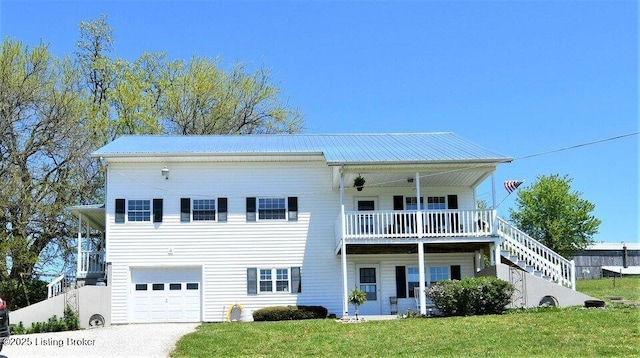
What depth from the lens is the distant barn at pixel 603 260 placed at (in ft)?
169

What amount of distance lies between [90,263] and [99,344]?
34.3 ft

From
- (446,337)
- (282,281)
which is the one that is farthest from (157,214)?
(446,337)

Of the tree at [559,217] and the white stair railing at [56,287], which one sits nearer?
the white stair railing at [56,287]

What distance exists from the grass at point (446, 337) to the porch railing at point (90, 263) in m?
7.85

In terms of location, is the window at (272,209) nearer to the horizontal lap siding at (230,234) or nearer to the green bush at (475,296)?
the horizontal lap siding at (230,234)

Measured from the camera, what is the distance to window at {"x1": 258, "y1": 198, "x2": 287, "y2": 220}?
30.0 m

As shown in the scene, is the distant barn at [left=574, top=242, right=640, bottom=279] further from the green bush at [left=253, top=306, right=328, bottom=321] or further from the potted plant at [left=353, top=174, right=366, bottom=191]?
the green bush at [left=253, top=306, right=328, bottom=321]

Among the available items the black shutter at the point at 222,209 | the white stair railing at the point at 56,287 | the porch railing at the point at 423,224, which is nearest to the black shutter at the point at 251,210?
the black shutter at the point at 222,209

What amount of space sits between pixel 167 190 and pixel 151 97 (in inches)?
545

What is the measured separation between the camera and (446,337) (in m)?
19.6

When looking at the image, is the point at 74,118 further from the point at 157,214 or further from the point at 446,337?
the point at 446,337

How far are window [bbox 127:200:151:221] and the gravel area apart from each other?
556cm

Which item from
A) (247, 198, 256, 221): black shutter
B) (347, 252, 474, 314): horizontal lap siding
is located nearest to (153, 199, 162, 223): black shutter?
(247, 198, 256, 221): black shutter

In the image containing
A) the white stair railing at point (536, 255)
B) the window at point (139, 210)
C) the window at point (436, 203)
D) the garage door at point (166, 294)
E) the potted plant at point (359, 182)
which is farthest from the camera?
the window at point (436, 203)
